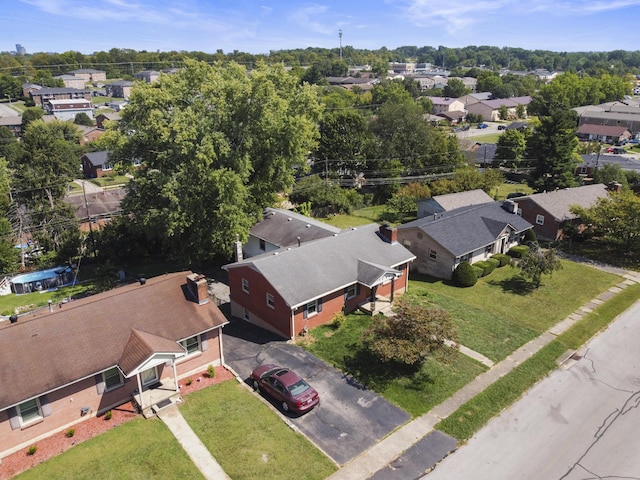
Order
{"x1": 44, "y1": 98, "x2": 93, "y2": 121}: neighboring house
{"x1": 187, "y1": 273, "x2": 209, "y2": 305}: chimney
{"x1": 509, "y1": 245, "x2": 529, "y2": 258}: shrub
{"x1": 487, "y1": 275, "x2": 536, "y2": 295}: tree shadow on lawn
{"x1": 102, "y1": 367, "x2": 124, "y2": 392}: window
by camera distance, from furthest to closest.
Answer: {"x1": 44, "y1": 98, "x2": 93, "y2": 121}: neighboring house < {"x1": 509, "y1": 245, "x2": 529, "y2": 258}: shrub < {"x1": 487, "y1": 275, "x2": 536, "y2": 295}: tree shadow on lawn < {"x1": 187, "y1": 273, "x2": 209, "y2": 305}: chimney < {"x1": 102, "y1": 367, "x2": 124, "y2": 392}: window

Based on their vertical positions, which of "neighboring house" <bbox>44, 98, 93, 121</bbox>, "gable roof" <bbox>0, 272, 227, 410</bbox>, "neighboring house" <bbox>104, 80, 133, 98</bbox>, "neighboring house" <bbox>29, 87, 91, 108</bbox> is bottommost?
"gable roof" <bbox>0, 272, 227, 410</bbox>

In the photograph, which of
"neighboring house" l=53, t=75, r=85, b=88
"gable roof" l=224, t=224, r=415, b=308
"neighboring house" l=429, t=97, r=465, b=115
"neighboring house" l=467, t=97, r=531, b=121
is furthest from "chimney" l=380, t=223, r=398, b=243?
"neighboring house" l=53, t=75, r=85, b=88

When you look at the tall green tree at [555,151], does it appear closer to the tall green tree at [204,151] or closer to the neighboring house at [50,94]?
the tall green tree at [204,151]

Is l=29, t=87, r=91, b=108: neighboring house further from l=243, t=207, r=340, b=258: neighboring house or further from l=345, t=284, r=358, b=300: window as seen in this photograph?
l=345, t=284, r=358, b=300: window

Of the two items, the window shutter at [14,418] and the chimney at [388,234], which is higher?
the chimney at [388,234]

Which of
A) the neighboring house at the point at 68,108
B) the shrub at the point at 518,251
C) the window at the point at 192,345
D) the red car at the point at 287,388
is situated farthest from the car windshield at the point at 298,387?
the neighboring house at the point at 68,108

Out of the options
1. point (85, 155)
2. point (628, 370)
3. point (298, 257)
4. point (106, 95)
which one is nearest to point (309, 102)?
point (298, 257)

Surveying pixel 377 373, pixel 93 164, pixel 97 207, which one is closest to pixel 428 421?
pixel 377 373
